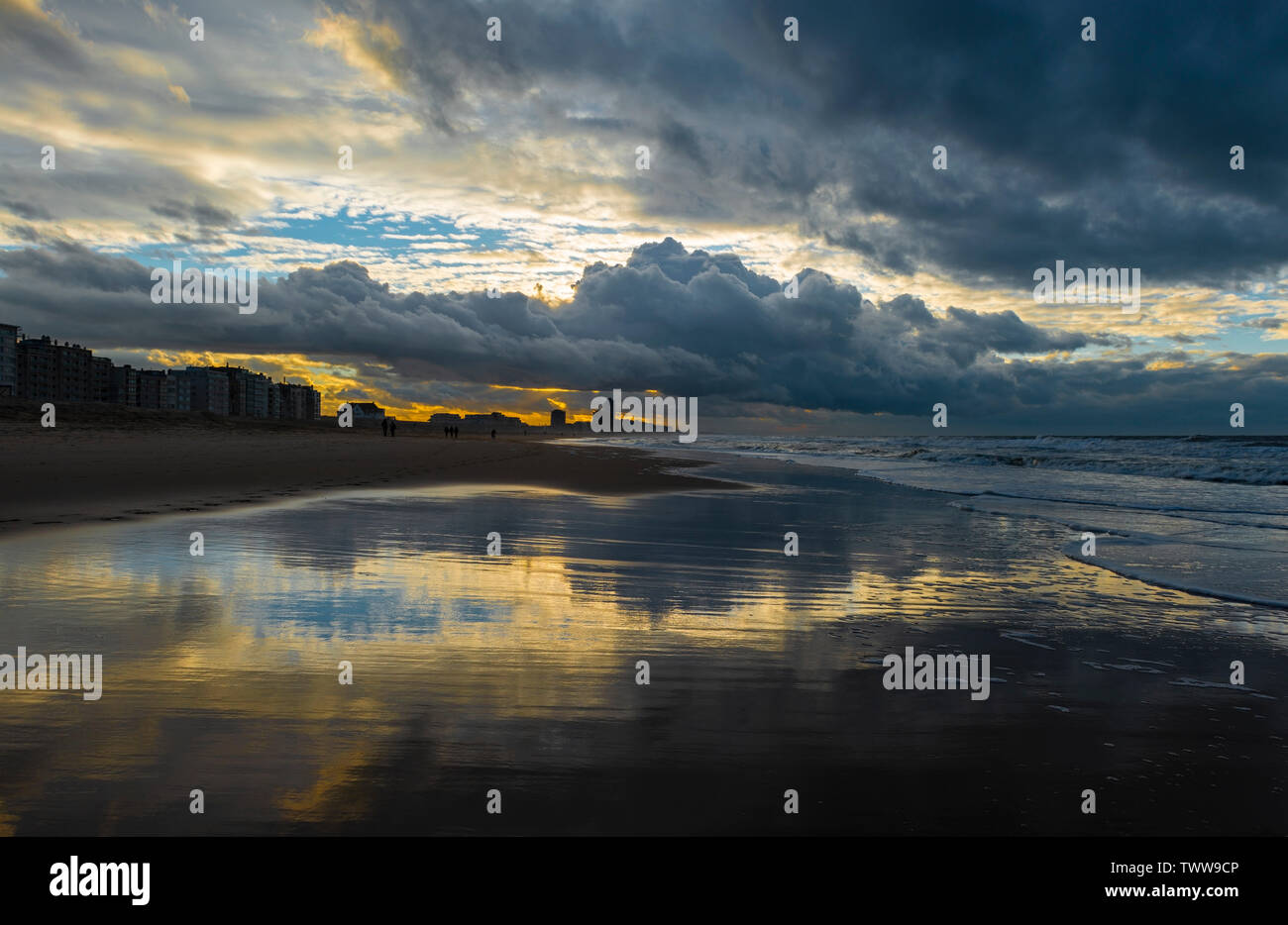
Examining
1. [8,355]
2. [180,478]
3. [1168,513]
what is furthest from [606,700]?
[8,355]

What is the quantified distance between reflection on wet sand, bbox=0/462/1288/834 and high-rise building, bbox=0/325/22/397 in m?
194

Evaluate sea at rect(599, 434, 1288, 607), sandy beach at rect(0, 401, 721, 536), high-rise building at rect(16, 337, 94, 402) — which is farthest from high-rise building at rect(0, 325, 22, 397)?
sea at rect(599, 434, 1288, 607)

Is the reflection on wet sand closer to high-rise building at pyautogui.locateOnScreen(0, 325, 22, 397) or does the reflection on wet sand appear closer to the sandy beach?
the sandy beach

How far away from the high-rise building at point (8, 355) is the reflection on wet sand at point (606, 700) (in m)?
194

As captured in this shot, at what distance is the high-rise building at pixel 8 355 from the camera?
15325 cm

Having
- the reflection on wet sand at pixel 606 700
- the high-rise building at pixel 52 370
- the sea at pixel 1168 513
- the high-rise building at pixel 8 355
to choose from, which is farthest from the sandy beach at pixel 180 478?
the high-rise building at pixel 52 370

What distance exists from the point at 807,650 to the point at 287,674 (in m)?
4.65

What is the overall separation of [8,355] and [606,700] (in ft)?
679

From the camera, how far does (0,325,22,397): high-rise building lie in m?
153

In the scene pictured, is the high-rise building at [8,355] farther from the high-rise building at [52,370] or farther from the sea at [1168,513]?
the sea at [1168,513]
